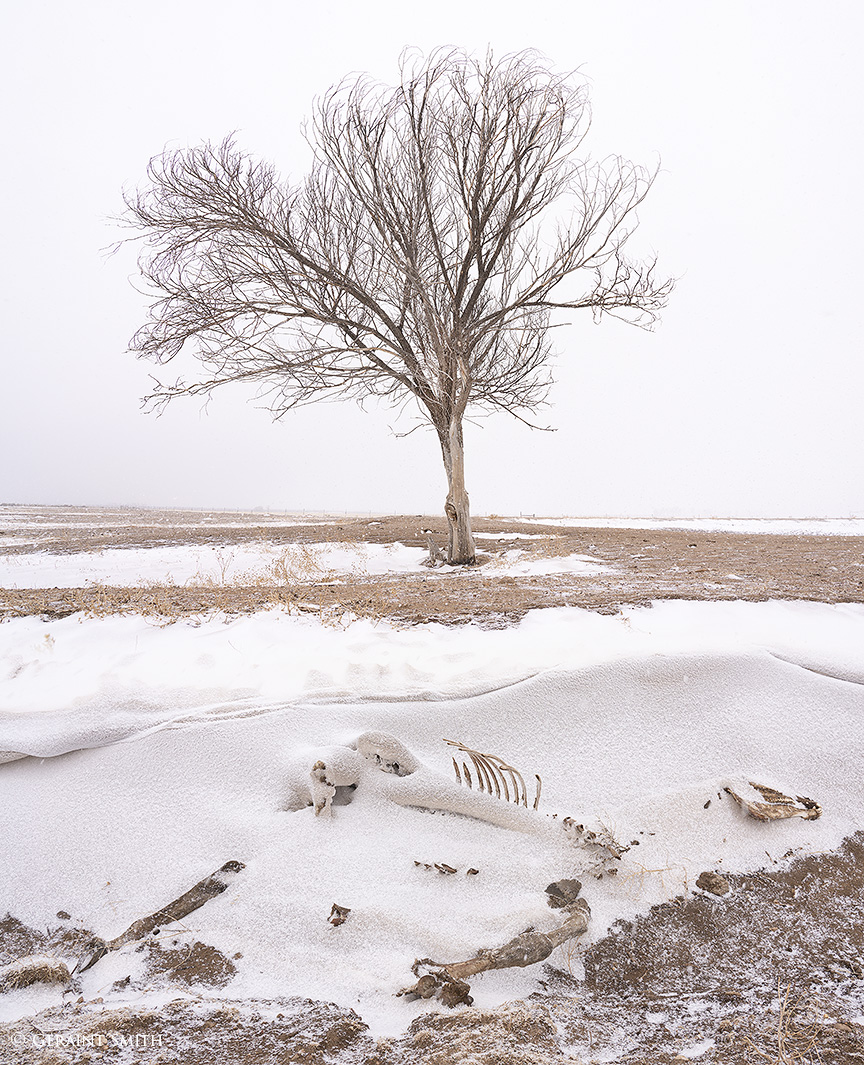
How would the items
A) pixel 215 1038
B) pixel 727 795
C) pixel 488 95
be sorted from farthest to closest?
pixel 488 95 < pixel 727 795 < pixel 215 1038

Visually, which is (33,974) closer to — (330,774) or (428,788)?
(330,774)

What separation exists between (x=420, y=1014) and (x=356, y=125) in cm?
1061

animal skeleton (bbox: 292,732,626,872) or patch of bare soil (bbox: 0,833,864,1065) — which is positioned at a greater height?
animal skeleton (bbox: 292,732,626,872)

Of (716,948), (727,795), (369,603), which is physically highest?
(369,603)

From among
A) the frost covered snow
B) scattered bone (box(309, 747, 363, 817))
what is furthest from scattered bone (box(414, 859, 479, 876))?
scattered bone (box(309, 747, 363, 817))

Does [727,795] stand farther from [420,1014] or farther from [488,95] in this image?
[488,95]

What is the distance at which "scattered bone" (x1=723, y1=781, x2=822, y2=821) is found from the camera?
314 cm

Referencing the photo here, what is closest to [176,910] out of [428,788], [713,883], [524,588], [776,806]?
[428,788]

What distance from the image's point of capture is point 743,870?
2.92 metres

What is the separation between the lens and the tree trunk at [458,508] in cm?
980

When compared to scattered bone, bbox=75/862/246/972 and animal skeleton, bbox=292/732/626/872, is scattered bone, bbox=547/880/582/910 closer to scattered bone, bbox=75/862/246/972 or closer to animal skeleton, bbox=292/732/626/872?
animal skeleton, bbox=292/732/626/872

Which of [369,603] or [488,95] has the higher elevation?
[488,95]

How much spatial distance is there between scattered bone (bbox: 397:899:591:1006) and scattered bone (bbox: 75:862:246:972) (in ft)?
3.72

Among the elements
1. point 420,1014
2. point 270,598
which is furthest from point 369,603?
point 420,1014
